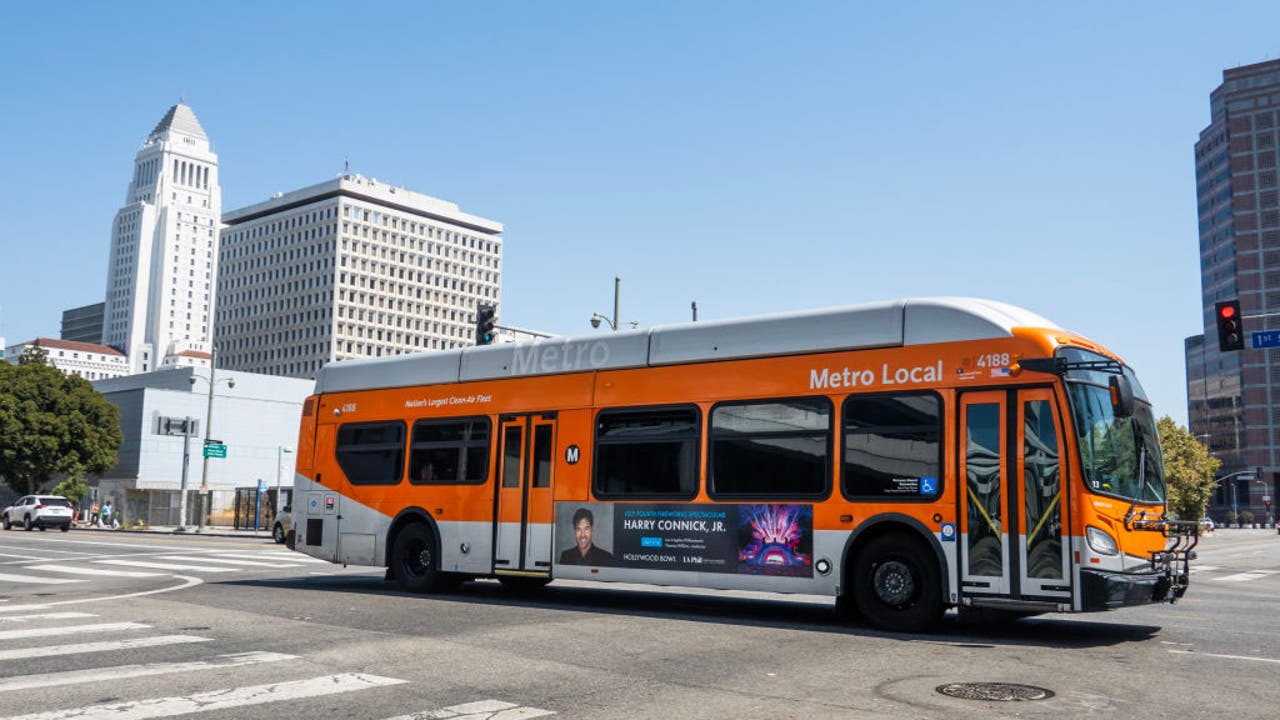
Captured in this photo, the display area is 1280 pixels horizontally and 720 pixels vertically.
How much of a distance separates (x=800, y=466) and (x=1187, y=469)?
9320 cm

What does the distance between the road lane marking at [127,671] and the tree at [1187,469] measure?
92083 millimetres

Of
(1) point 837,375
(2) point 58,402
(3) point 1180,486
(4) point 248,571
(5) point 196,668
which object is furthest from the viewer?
(3) point 1180,486

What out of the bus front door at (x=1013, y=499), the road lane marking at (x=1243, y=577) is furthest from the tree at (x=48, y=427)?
the bus front door at (x=1013, y=499)

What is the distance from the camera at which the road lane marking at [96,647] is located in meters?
8.57

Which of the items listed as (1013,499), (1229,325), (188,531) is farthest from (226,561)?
(188,531)

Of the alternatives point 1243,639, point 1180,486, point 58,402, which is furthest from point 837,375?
point 1180,486

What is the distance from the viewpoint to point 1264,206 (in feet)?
440

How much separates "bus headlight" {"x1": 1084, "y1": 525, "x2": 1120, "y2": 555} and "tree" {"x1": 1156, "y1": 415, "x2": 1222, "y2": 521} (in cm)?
8719

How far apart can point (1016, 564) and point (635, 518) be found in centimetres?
463

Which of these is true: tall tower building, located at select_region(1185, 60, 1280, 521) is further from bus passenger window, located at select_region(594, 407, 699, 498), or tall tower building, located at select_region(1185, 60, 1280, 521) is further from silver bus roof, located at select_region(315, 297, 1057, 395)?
bus passenger window, located at select_region(594, 407, 699, 498)

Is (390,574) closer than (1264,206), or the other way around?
(390,574)

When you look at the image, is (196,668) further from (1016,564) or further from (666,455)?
(1016,564)

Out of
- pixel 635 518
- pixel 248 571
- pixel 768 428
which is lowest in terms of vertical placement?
pixel 248 571

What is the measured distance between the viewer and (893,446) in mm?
11078
